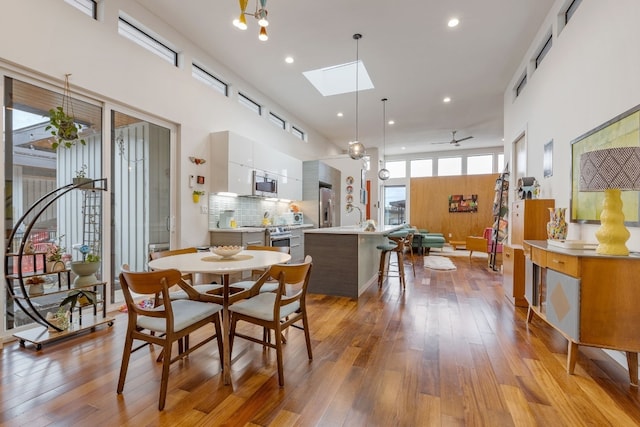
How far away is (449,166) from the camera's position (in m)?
11.3

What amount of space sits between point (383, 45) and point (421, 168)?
8.11 meters

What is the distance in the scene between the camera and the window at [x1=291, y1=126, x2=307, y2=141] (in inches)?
302

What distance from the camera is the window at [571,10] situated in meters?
3.12

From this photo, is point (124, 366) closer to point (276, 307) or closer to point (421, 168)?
point (276, 307)

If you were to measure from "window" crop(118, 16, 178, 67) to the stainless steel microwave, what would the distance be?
2.12 metres

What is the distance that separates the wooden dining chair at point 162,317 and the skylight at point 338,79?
4.55 metres

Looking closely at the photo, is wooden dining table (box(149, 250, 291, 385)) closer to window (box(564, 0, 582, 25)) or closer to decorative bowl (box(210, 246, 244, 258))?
decorative bowl (box(210, 246, 244, 258))

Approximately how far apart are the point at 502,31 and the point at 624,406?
14.3ft

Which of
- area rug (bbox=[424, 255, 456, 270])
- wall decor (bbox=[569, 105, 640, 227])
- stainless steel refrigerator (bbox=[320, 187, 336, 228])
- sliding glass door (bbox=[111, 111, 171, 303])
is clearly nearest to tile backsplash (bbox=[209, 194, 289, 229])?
sliding glass door (bbox=[111, 111, 171, 303])

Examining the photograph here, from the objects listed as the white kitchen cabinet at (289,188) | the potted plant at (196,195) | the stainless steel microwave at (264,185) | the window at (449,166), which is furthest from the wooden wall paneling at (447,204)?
the potted plant at (196,195)

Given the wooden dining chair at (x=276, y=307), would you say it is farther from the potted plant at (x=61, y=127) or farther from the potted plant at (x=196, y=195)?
the potted plant at (x=196, y=195)

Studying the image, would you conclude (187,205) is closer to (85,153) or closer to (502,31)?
(85,153)

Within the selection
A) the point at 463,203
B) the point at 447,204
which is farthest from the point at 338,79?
the point at 463,203

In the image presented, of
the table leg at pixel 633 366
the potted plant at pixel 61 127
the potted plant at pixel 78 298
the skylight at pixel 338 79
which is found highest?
the skylight at pixel 338 79
